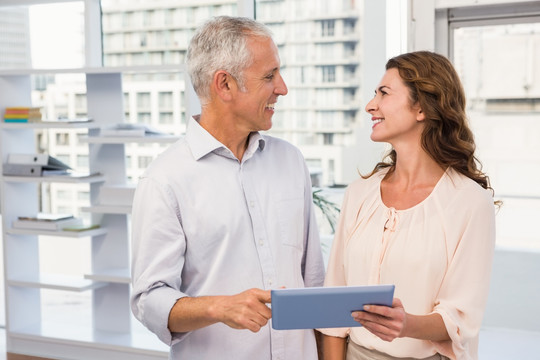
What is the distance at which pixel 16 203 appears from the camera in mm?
4309

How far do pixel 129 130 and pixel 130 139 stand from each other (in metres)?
0.08

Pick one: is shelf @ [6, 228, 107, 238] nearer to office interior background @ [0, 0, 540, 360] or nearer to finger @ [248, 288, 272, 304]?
office interior background @ [0, 0, 540, 360]

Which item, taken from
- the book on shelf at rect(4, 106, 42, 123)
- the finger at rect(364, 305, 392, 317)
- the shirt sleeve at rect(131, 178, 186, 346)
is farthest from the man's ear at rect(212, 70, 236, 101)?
the book on shelf at rect(4, 106, 42, 123)

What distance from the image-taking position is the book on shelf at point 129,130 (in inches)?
150

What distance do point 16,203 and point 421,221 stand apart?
3214mm

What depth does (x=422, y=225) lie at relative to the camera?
5.65ft

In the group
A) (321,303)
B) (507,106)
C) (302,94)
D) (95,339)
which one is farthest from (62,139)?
(321,303)

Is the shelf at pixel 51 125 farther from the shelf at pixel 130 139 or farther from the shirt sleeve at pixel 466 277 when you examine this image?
the shirt sleeve at pixel 466 277

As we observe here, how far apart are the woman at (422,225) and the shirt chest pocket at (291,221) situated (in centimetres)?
11

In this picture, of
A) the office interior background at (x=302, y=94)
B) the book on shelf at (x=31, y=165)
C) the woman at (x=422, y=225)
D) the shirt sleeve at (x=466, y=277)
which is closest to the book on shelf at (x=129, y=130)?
the office interior background at (x=302, y=94)

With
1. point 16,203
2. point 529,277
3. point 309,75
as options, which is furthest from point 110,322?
point 529,277

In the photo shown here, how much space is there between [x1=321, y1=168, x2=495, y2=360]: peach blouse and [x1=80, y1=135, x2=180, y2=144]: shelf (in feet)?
6.87

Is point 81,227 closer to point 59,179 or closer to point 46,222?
point 46,222

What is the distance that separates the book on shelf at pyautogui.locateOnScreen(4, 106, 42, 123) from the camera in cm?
417
